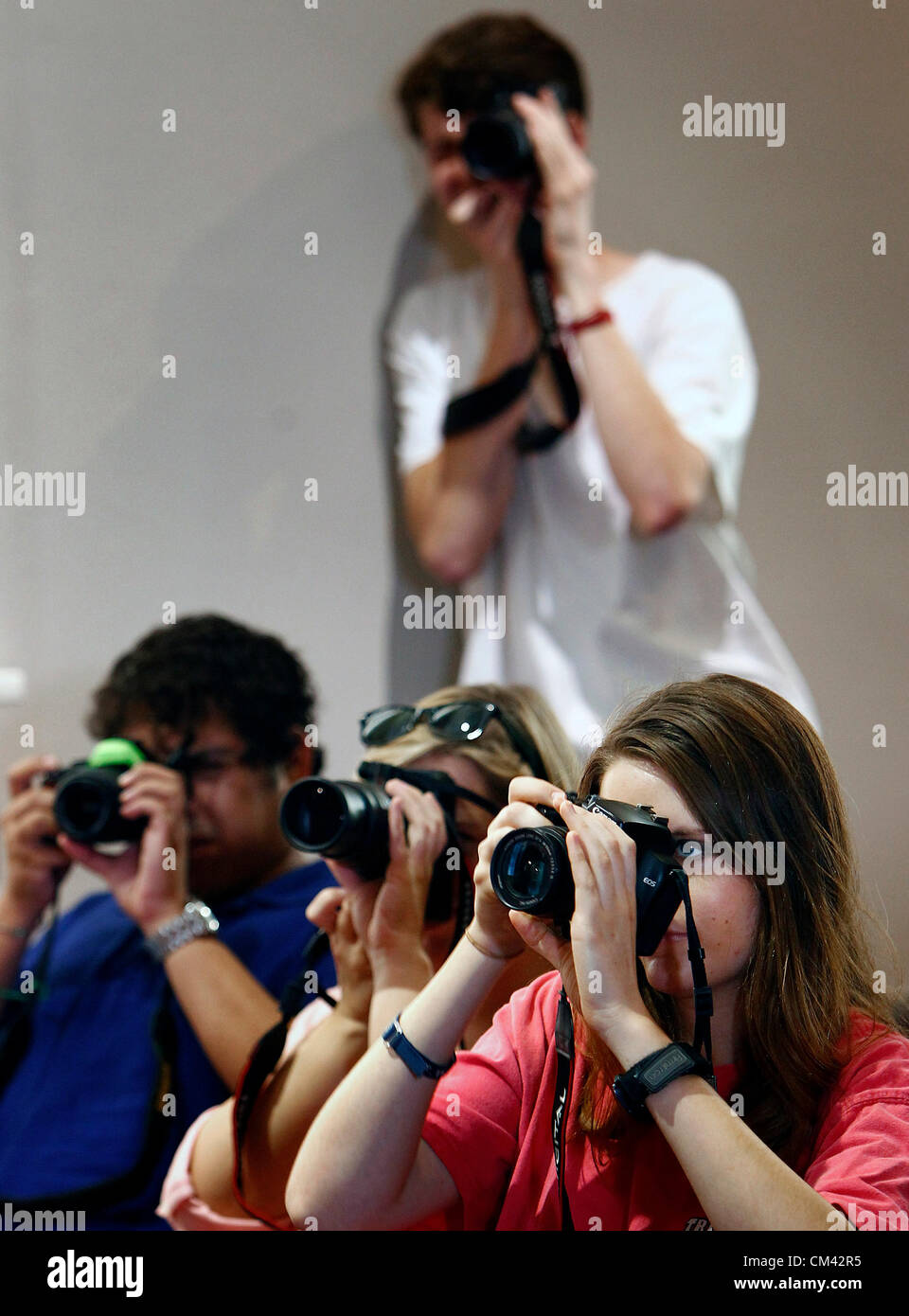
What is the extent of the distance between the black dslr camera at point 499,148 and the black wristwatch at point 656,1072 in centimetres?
132

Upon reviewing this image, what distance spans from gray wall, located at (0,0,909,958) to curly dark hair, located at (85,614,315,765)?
0.17 m

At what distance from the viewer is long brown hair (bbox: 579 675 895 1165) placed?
956mm

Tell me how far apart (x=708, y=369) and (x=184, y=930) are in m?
1.00

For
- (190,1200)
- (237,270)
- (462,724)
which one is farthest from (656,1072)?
(237,270)

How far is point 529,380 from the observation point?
6.21 ft

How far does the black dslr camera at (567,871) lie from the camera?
36.7 inches

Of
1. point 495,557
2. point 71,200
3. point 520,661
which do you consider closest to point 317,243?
point 71,200

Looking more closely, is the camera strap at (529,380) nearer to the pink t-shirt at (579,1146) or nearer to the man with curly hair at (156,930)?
the man with curly hair at (156,930)

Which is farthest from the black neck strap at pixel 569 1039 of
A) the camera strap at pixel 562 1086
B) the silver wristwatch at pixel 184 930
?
the silver wristwatch at pixel 184 930

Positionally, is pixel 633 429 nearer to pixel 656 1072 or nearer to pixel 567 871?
pixel 567 871

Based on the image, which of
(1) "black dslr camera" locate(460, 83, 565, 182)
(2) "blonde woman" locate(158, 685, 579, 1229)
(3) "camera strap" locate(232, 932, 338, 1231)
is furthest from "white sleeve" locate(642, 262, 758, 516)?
(3) "camera strap" locate(232, 932, 338, 1231)

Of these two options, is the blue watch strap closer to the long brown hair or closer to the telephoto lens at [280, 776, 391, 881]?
the long brown hair
